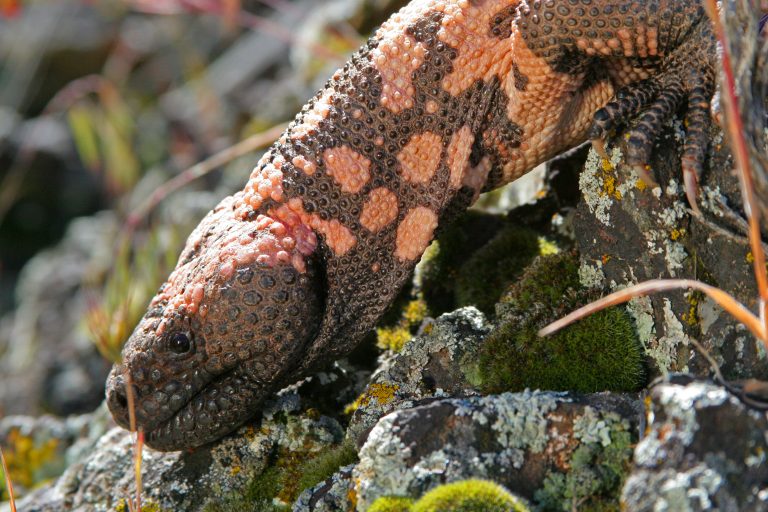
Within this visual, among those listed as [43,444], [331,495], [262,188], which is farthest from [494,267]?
[43,444]

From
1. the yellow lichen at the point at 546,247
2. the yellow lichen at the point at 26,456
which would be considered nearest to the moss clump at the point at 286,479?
the yellow lichen at the point at 546,247

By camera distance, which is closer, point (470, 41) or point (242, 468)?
point (470, 41)

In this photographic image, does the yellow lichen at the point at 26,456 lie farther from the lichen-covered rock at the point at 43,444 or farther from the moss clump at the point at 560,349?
the moss clump at the point at 560,349

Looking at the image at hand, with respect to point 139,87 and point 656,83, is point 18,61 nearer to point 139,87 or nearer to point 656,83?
point 139,87

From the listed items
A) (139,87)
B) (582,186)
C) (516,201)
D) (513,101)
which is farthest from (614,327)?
(139,87)

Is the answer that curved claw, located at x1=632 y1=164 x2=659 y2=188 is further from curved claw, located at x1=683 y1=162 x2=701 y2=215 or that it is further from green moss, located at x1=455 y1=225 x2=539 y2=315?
green moss, located at x1=455 y1=225 x2=539 y2=315

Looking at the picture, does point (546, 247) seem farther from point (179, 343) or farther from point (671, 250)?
point (179, 343)
